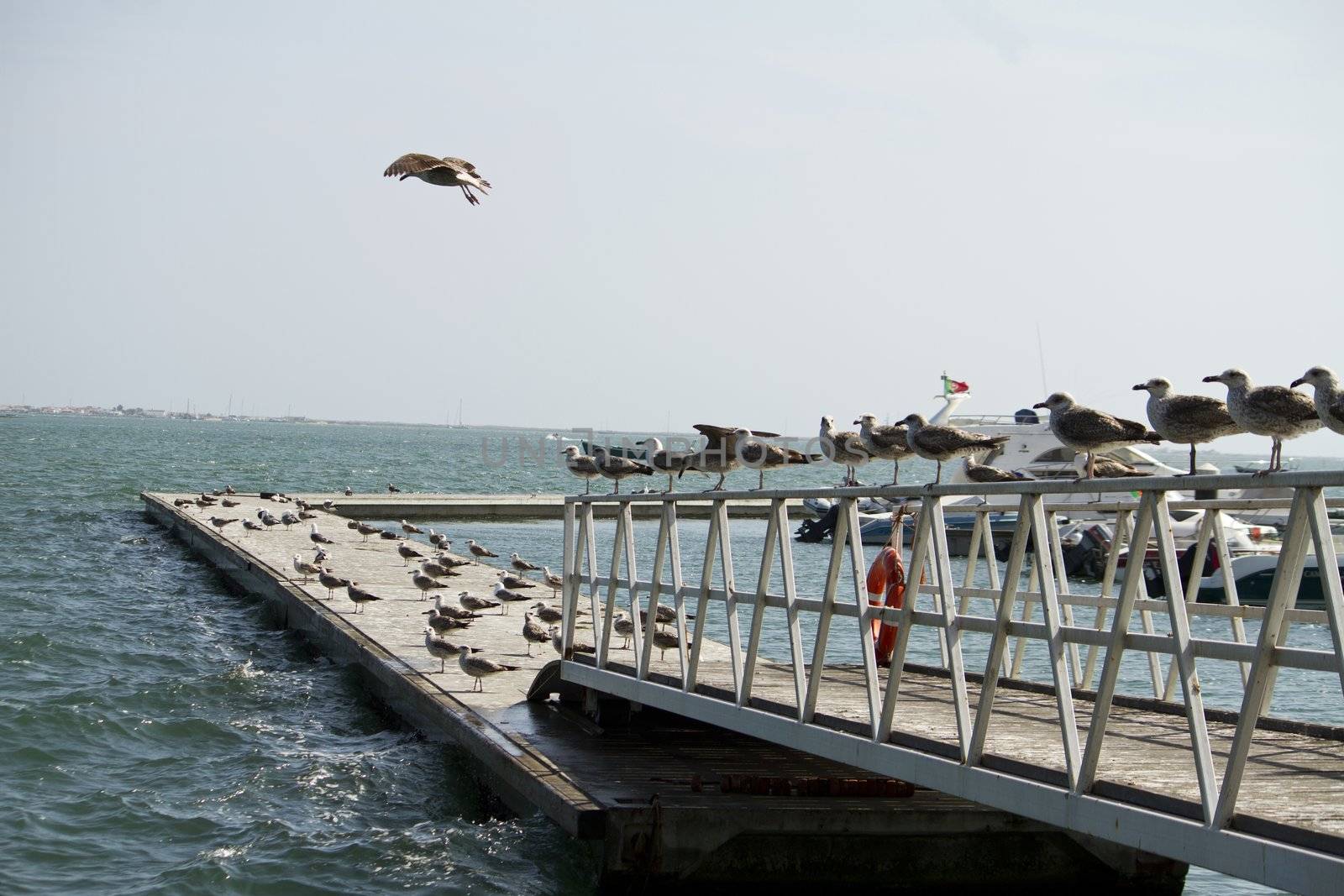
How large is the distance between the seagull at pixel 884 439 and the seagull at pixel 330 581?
13403 millimetres

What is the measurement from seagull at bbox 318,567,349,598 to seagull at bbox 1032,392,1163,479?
16.0 meters

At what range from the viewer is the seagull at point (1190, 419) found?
8.02 m

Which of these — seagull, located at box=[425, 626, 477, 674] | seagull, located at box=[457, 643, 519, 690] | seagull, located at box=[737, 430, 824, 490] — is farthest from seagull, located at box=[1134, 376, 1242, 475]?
seagull, located at box=[425, 626, 477, 674]

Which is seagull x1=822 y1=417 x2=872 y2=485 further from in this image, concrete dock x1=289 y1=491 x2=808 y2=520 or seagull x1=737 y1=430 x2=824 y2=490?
concrete dock x1=289 y1=491 x2=808 y2=520

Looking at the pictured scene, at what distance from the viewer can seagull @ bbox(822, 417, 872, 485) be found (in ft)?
38.1

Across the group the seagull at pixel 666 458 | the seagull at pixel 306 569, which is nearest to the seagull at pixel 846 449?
the seagull at pixel 666 458

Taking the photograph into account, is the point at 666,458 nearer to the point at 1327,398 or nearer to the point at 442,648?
the point at 442,648

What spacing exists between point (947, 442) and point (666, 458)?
148 inches

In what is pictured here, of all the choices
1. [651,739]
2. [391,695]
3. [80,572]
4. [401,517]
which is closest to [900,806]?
[651,739]

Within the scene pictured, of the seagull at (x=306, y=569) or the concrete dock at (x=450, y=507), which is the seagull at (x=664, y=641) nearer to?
the seagull at (x=306, y=569)

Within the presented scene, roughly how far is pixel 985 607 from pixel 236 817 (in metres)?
19.6

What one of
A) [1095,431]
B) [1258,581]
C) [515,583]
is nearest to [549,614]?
[515,583]

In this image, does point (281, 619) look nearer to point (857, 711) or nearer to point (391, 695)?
point (391, 695)

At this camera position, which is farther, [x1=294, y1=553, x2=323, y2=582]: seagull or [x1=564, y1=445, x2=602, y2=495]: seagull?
[x1=294, y1=553, x2=323, y2=582]: seagull
